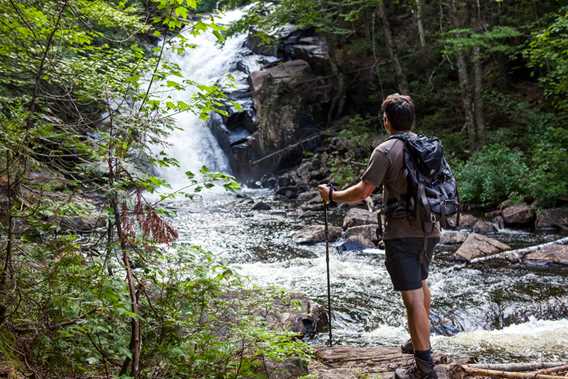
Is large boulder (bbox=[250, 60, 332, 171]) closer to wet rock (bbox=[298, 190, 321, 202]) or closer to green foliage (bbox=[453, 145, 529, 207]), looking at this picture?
wet rock (bbox=[298, 190, 321, 202])

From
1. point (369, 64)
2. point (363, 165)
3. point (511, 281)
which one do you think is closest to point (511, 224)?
→ point (511, 281)

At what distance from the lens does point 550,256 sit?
8.81 meters

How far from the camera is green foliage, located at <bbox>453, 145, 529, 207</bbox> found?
1281 cm

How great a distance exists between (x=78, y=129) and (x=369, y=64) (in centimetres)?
2055

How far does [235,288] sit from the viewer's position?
3551mm

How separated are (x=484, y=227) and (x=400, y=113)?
9.27 m

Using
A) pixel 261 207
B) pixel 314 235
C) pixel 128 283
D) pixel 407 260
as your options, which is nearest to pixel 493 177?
pixel 314 235

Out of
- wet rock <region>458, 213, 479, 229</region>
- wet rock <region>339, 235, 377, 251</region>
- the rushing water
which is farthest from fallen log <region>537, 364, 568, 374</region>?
wet rock <region>458, 213, 479, 229</region>

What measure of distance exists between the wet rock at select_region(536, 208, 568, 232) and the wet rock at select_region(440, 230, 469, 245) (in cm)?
188

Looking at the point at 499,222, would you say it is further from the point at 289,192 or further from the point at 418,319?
the point at 418,319

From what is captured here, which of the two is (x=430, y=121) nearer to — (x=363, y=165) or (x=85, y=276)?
(x=363, y=165)

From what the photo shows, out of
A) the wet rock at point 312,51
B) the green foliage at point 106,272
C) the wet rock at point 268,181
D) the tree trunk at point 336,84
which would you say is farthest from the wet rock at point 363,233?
the wet rock at point 312,51

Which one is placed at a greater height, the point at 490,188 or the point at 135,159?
the point at 490,188

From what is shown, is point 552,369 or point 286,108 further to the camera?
point 286,108
